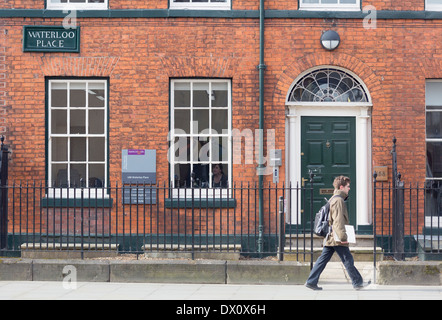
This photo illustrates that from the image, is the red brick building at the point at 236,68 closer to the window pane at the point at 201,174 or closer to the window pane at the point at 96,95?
the window pane at the point at 96,95

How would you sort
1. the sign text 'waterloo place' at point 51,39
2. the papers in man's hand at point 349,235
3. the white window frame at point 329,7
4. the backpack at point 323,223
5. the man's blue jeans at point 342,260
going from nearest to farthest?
the papers in man's hand at point 349,235 → the man's blue jeans at point 342,260 → the backpack at point 323,223 → the sign text 'waterloo place' at point 51,39 → the white window frame at point 329,7

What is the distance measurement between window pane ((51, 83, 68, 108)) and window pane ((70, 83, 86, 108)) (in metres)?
0.13

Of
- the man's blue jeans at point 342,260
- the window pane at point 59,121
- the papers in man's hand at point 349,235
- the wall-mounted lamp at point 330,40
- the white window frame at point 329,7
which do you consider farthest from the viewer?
the window pane at point 59,121

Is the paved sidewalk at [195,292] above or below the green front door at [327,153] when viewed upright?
below

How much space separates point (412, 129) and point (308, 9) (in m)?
2.92

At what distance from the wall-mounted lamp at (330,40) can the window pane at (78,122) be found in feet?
15.2

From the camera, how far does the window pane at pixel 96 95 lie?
13.0 m

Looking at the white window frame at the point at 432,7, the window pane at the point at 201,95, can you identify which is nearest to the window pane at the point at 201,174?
the window pane at the point at 201,95

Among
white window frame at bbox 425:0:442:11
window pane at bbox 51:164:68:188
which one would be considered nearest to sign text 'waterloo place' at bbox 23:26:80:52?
window pane at bbox 51:164:68:188

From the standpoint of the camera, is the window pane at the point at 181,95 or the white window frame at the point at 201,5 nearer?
the white window frame at the point at 201,5

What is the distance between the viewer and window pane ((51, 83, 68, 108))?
13.0 meters

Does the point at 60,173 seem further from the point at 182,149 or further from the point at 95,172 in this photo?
the point at 182,149

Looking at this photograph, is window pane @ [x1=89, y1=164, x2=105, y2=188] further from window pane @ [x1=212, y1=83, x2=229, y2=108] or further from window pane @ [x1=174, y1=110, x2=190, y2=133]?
window pane @ [x1=212, y1=83, x2=229, y2=108]

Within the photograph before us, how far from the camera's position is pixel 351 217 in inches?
508
